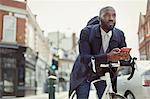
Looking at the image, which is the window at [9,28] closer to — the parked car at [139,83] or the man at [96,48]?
the parked car at [139,83]

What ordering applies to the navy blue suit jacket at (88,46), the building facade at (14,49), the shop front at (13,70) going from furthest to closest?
the building facade at (14,49)
the shop front at (13,70)
the navy blue suit jacket at (88,46)

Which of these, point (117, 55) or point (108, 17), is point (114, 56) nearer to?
point (117, 55)

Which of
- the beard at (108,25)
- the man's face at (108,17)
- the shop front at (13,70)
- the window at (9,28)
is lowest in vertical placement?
the shop front at (13,70)

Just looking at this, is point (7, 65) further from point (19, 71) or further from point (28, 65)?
point (28, 65)

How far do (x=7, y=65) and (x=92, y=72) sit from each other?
27.5m

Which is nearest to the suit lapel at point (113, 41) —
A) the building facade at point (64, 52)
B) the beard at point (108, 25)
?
the beard at point (108, 25)

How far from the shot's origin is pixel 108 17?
3.19 m

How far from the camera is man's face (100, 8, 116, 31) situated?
125 inches

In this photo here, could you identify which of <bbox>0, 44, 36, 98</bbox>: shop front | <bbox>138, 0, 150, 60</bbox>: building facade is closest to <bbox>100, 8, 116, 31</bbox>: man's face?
<bbox>0, 44, 36, 98</bbox>: shop front

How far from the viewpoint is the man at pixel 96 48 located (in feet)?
10.5

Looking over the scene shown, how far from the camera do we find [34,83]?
3688 cm

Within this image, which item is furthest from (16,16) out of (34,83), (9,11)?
(34,83)

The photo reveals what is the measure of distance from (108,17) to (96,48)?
33 centimetres

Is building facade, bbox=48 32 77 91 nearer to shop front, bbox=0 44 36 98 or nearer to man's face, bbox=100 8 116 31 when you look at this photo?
shop front, bbox=0 44 36 98
